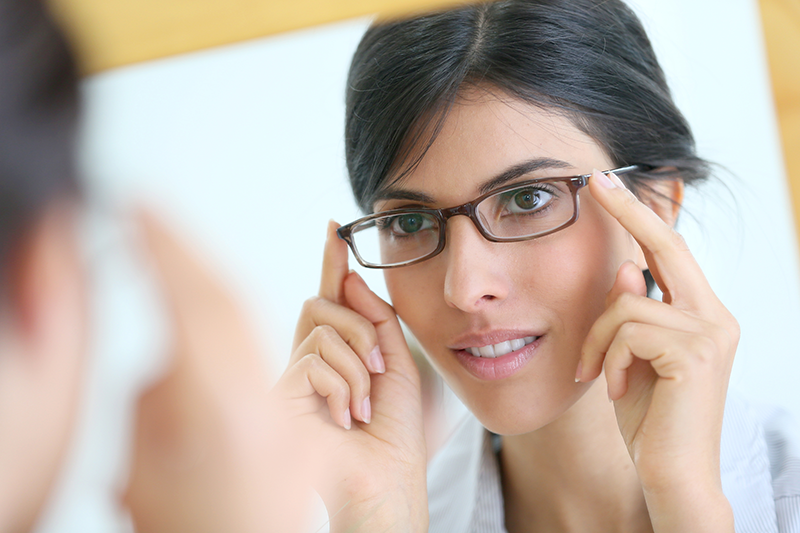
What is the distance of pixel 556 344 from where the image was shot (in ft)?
3.25

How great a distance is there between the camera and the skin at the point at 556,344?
0.83 m

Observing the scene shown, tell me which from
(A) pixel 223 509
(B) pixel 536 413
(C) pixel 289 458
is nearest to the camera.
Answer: (A) pixel 223 509

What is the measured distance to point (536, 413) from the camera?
101 cm

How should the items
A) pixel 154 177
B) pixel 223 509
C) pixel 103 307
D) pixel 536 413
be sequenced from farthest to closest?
pixel 536 413 < pixel 154 177 < pixel 103 307 < pixel 223 509

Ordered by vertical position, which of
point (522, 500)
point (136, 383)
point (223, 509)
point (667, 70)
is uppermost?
point (667, 70)

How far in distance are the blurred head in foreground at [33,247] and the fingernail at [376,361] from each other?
693 millimetres

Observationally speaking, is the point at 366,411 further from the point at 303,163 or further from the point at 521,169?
the point at 303,163

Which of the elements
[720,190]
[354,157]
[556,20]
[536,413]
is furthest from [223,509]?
[720,190]

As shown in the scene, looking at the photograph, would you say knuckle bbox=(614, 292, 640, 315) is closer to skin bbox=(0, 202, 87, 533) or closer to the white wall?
the white wall

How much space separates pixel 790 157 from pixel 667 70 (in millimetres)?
617

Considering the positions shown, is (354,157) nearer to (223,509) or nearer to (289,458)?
(289,458)

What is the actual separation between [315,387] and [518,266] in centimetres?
43

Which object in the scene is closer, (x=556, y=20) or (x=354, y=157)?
(x=556, y=20)

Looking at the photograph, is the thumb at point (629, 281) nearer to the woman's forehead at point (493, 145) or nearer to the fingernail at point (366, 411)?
the woman's forehead at point (493, 145)
